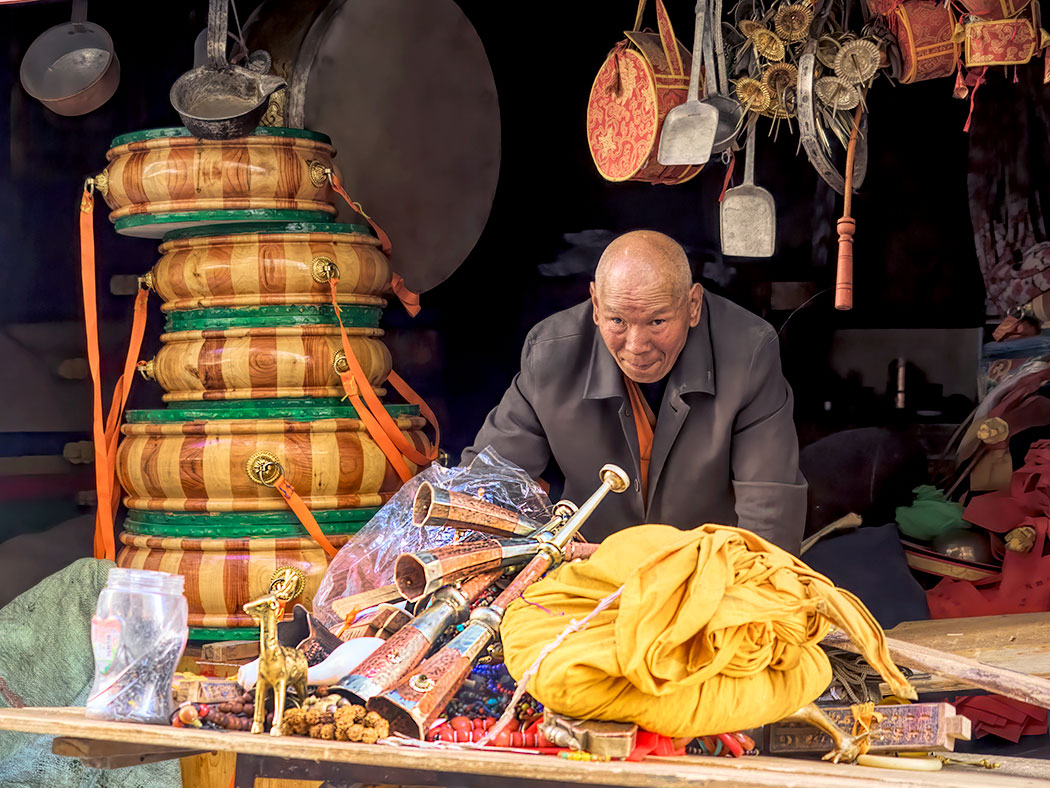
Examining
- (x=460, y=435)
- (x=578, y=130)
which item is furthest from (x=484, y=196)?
(x=460, y=435)

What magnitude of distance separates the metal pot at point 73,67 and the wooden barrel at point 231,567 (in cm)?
146

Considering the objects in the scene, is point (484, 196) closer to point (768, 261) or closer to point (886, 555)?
point (768, 261)

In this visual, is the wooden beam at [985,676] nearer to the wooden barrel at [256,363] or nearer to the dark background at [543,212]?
the wooden barrel at [256,363]

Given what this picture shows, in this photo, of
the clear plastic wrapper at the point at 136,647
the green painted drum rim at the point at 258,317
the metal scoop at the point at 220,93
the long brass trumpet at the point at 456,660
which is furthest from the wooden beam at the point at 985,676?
the metal scoop at the point at 220,93

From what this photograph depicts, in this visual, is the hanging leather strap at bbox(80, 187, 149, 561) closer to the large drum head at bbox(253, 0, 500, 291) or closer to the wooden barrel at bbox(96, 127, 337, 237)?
the wooden barrel at bbox(96, 127, 337, 237)

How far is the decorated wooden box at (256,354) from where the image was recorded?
11.5ft

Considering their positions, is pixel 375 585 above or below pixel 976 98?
below

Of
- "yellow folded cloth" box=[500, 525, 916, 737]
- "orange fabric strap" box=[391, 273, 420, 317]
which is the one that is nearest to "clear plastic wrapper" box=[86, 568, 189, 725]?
"yellow folded cloth" box=[500, 525, 916, 737]

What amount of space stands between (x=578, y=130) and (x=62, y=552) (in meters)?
2.31

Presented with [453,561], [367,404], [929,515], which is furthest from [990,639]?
[367,404]

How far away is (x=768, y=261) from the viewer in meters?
4.22

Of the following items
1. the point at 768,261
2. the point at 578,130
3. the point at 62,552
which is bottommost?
the point at 62,552

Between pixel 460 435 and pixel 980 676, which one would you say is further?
pixel 460 435

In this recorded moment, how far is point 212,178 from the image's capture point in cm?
347
